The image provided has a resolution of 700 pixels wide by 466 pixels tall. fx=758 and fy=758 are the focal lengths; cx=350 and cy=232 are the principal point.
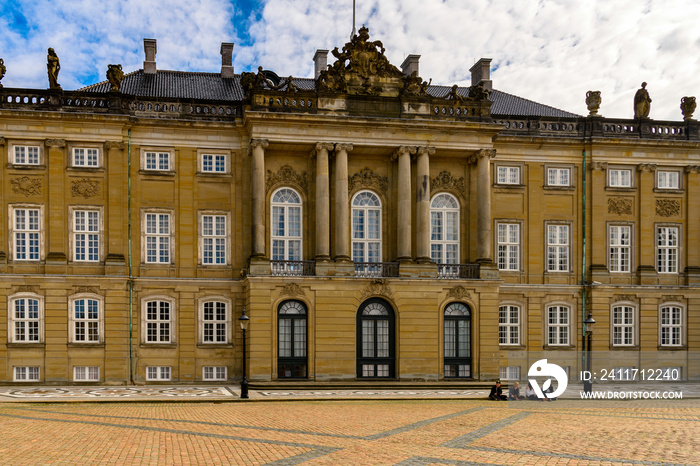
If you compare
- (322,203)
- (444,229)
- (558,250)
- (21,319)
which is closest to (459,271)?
(444,229)

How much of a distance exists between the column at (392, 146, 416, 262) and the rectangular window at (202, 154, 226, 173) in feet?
31.4

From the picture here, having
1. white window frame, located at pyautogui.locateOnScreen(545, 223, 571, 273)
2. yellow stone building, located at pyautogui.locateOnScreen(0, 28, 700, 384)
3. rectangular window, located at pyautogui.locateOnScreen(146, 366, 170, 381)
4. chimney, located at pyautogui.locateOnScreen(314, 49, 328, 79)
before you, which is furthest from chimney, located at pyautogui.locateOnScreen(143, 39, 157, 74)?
white window frame, located at pyautogui.locateOnScreen(545, 223, 571, 273)

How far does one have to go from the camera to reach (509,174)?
44219mm

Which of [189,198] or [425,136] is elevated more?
[425,136]

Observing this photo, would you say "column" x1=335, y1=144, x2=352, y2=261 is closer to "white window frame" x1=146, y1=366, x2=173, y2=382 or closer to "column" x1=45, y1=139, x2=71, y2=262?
"white window frame" x1=146, y1=366, x2=173, y2=382

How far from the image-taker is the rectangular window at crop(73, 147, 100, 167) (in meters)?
39.6

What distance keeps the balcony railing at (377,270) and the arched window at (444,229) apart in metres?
2.64

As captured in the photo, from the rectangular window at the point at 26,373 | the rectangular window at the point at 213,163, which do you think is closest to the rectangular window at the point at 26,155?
the rectangular window at the point at 213,163

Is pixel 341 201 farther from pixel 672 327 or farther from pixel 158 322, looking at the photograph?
pixel 672 327

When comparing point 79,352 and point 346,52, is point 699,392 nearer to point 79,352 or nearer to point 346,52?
point 346,52

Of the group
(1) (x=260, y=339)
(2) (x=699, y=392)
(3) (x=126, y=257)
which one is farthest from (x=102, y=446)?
(2) (x=699, y=392)

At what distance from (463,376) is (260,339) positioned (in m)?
11.0

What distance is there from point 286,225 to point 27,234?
13.3 m

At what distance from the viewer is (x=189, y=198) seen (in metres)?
40.7
